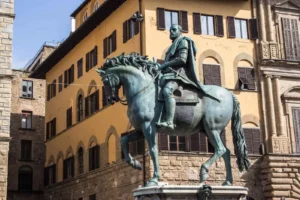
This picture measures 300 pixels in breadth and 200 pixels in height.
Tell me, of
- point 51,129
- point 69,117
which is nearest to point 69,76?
point 69,117

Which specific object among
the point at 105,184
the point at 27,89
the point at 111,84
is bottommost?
the point at 111,84

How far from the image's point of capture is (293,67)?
29.9 m

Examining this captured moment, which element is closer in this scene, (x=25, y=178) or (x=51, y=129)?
(x=51, y=129)

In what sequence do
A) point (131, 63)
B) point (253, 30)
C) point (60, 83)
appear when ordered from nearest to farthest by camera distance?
point (131, 63) < point (253, 30) < point (60, 83)

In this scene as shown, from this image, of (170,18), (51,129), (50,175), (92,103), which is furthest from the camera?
(51,129)

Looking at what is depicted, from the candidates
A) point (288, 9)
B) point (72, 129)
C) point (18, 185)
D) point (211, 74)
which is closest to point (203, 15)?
point (211, 74)

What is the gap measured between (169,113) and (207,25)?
63.4 feet

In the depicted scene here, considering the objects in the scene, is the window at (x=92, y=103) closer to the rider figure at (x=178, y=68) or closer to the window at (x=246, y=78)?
the window at (x=246, y=78)

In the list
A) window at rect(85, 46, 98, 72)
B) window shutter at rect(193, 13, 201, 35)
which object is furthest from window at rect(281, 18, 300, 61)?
window at rect(85, 46, 98, 72)

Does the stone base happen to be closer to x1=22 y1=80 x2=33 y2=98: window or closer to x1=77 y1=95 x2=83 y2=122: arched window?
x1=77 y1=95 x2=83 y2=122: arched window

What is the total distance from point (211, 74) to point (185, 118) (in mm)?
17853

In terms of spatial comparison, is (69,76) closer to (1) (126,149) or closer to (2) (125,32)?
(2) (125,32)

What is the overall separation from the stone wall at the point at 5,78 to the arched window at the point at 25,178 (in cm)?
1721

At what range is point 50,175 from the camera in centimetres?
3931
